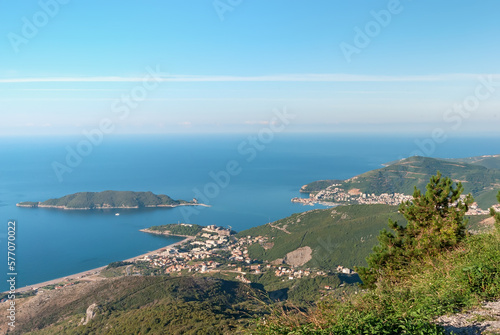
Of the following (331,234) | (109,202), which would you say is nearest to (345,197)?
(331,234)

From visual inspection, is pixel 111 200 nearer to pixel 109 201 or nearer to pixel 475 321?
Answer: pixel 109 201

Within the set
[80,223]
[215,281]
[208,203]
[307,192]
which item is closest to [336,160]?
[307,192]

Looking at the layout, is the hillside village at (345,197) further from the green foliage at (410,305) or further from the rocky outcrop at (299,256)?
the green foliage at (410,305)

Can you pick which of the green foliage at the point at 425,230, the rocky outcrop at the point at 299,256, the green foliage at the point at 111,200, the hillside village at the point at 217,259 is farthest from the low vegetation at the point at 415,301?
the green foliage at the point at 111,200

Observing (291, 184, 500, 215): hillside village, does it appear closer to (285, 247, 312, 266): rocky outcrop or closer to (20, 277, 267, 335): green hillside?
(285, 247, 312, 266): rocky outcrop

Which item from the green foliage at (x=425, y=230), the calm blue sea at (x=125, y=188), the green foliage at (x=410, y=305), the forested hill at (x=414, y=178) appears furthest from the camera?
the forested hill at (x=414, y=178)

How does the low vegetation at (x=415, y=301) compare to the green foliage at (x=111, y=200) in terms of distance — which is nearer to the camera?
the low vegetation at (x=415, y=301)
